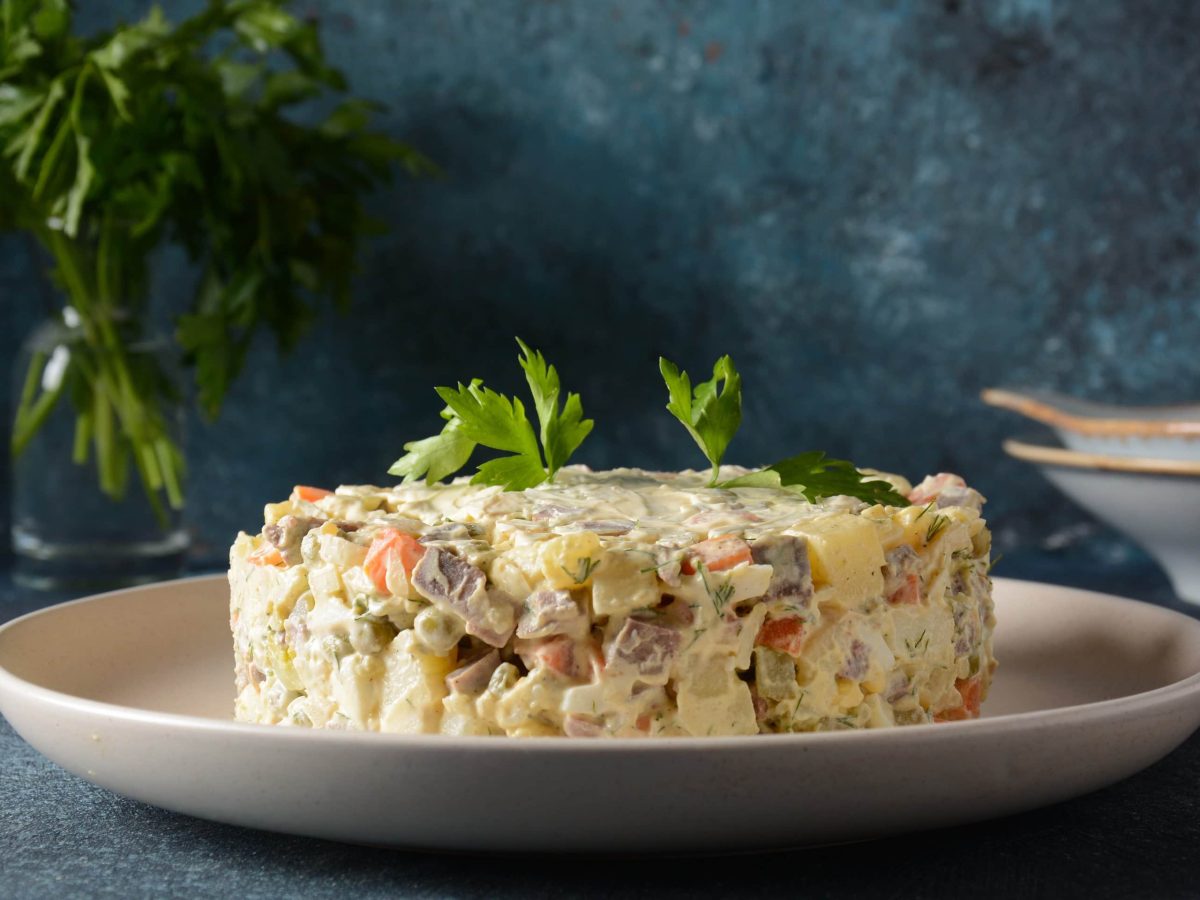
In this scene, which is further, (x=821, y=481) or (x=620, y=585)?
(x=821, y=481)

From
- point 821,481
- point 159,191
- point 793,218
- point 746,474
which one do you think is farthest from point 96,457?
point 821,481

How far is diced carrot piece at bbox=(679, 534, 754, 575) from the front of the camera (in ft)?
4.04

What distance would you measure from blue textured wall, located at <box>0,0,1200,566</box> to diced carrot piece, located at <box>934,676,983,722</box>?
67.6 inches

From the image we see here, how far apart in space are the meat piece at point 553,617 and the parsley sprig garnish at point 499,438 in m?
0.29

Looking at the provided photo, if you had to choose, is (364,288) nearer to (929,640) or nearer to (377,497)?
(377,497)

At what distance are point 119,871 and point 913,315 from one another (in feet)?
7.69

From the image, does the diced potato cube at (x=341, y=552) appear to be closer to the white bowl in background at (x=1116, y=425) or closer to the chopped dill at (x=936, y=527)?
the chopped dill at (x=936, y=527)

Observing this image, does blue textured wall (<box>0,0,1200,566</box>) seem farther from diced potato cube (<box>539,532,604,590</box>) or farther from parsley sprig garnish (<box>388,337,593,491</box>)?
diced potato cube (<box>539,532,604,590</box>)

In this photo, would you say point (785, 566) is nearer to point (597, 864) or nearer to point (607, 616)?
point (607, 616)

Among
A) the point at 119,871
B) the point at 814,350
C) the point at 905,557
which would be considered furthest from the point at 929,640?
the point at 814,350

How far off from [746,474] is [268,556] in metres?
0.50

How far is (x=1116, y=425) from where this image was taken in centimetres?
262

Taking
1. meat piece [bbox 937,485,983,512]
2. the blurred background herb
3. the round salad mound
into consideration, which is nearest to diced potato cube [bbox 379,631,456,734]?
the round salad mound

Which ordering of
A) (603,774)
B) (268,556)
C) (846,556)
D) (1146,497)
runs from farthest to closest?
(1146,497)
(268,556)
(846,556)
(603,774)
